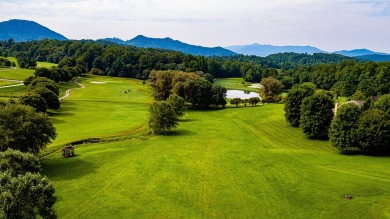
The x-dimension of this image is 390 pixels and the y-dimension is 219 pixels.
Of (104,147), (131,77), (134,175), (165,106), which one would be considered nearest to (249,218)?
(134,175)

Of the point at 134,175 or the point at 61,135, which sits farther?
the point at 61,135

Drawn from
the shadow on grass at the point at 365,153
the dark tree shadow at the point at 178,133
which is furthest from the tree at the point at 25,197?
the shadow on grass at the point at 365,153

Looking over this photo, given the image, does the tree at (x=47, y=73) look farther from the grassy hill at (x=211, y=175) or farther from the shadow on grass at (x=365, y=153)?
the shadow on grass at (x=365, y=153)

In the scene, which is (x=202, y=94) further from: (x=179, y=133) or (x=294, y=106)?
(x=179, y=133)

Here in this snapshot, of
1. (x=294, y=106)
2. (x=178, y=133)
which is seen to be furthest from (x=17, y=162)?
(x=294, y=106)

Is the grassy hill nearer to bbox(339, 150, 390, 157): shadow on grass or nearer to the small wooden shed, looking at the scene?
the small wooden shed

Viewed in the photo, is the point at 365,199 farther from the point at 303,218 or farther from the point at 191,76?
the point at 191,76
